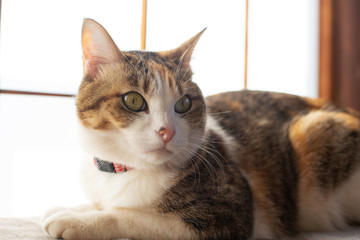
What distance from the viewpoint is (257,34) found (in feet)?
13.1

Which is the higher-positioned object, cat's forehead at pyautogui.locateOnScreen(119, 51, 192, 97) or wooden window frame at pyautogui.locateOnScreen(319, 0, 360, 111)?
wooden window frame at pyautogui.locateOnScreen(319, 0, 360, 111)

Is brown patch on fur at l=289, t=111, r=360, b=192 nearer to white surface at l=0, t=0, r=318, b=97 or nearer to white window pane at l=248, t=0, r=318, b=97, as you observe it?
white surface at l=0, t=0, r=318, b=97

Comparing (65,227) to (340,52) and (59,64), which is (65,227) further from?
(340,52)

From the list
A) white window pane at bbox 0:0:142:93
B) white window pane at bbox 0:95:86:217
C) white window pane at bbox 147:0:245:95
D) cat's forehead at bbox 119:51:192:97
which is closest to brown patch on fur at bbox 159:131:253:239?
cat's forehead at bbox 119:51:192:97

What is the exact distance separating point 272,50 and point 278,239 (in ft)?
9.88

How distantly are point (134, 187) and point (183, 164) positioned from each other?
0.19 meters

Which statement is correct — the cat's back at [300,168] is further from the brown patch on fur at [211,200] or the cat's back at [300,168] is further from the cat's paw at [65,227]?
the cat's paw at [65,227]

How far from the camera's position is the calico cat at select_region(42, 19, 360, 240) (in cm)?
118

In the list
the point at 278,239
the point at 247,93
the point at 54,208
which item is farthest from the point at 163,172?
the point at 247,93

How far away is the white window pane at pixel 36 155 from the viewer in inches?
94.1

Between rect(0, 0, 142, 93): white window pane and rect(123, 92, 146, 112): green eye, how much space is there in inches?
57.0

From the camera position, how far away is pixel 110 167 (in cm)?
132

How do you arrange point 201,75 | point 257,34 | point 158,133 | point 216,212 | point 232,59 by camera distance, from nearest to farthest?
1. point 158,133
2. point 216,212
3. point 201,75
4. point 232,59
5. point 257,34

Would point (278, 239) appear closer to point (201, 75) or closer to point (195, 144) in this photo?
point (195, 144)
